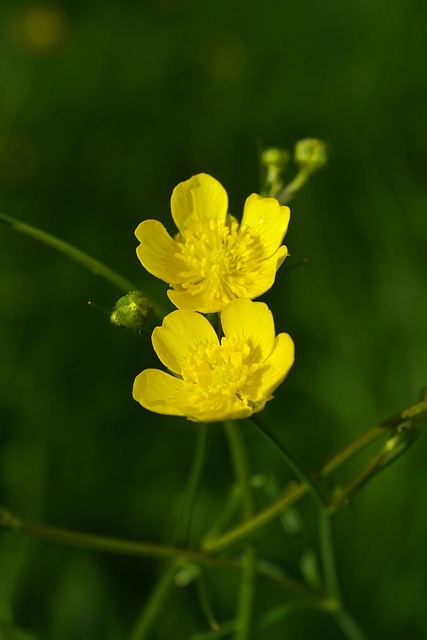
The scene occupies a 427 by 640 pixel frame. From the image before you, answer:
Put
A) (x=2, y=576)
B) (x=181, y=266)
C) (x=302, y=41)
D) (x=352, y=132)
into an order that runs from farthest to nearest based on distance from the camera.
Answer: (x=302, y=41)
(x=352, y=132)
(x=2, y=576)
(x=181, y=266)

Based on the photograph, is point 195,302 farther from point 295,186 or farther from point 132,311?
point 295,186

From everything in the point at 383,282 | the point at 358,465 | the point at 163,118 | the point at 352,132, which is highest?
the point at 352,132

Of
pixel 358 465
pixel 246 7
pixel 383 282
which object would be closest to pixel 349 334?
pixel 383 282

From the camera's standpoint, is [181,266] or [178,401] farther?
[181,266]

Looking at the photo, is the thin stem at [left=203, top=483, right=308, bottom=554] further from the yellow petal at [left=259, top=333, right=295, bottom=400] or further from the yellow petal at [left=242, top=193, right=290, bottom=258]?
the yellow petal at [left=242, top=193, right=290, bottom=258]

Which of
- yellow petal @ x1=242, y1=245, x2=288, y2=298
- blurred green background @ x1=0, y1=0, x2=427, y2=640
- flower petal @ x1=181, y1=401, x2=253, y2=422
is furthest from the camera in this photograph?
blurred green background @ x1=0, y1=0, x2=427, y2=640

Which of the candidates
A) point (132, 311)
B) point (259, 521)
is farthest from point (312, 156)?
point (259, 521)

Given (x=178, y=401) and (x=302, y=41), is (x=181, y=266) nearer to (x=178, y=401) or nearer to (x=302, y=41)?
(x=178, y=401)

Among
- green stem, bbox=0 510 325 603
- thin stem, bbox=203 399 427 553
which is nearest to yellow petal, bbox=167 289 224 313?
thin stem, bbox=203 399 427 553

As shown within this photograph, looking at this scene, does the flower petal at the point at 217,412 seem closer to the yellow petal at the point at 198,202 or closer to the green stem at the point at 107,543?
the green stem at the point at 107,543
